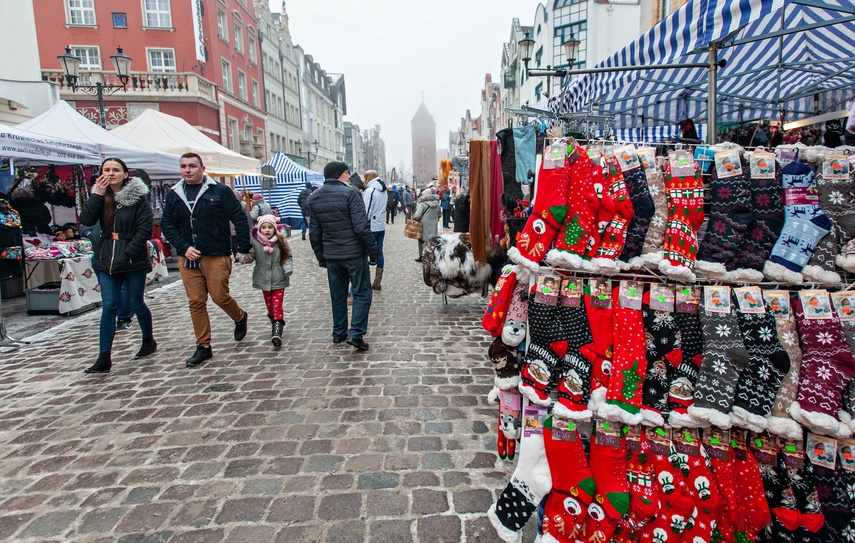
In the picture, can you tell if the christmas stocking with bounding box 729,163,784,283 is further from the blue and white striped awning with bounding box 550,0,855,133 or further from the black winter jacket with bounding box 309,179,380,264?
the black winter jacket with bounding box 309,179,380,264

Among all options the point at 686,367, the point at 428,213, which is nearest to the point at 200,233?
the point at 686,367

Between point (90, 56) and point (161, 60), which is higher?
point (90, 56)

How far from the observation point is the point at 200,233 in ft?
15.2

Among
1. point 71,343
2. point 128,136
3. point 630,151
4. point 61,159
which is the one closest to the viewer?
point 630,151

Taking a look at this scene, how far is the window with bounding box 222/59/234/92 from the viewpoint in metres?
28.7

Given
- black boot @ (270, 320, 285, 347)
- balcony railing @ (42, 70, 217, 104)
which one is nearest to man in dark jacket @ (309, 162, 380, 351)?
black boot @ (270, 320, 285, 347)

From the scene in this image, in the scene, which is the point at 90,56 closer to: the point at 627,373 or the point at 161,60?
the point at 161,60

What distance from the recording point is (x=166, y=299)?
7.88 m

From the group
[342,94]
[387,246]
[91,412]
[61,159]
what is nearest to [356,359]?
[91,412]

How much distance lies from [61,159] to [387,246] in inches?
379

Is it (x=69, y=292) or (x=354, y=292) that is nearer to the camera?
(x=354, y=292)

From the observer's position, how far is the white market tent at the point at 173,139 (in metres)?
10.7

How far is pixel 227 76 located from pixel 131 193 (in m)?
28.9

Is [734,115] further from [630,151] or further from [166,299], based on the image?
[166,299]
